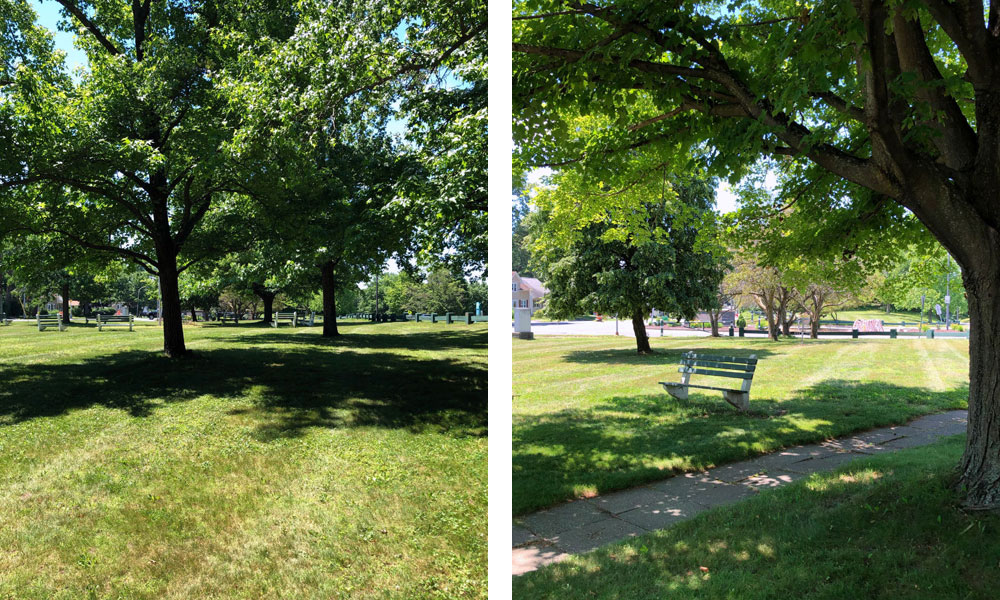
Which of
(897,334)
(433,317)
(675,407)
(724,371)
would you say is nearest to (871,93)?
(433,317)

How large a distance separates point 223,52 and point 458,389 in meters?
2.86

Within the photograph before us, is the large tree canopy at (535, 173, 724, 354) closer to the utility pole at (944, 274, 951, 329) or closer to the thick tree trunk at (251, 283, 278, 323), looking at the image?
the utility pole at (944, 274, 951, 329)

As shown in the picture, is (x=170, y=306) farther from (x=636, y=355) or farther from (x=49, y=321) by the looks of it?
(x=636, y=355)

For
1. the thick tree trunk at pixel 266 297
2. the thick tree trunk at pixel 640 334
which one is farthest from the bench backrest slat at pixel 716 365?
the thick tree trunk at pixel 266 297

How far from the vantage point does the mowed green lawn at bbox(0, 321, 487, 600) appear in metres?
2.16

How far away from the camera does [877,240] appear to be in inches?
171

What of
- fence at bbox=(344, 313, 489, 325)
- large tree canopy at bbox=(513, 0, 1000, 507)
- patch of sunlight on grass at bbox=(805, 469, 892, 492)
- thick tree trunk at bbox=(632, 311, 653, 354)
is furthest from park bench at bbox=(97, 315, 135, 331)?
thick tree trunk at bbox=(632, 311, 653, 354)

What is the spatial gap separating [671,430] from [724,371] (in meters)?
1.16

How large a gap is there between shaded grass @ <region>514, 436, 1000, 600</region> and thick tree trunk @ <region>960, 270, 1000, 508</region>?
13 cm

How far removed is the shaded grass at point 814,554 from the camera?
1982 mm

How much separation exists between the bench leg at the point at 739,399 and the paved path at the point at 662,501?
1007 millimetres

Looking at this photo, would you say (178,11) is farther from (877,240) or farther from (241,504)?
(877,240)

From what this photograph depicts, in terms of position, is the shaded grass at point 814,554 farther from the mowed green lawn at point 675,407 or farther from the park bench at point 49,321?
the park bench at point 49,321

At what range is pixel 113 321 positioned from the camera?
2975mm
